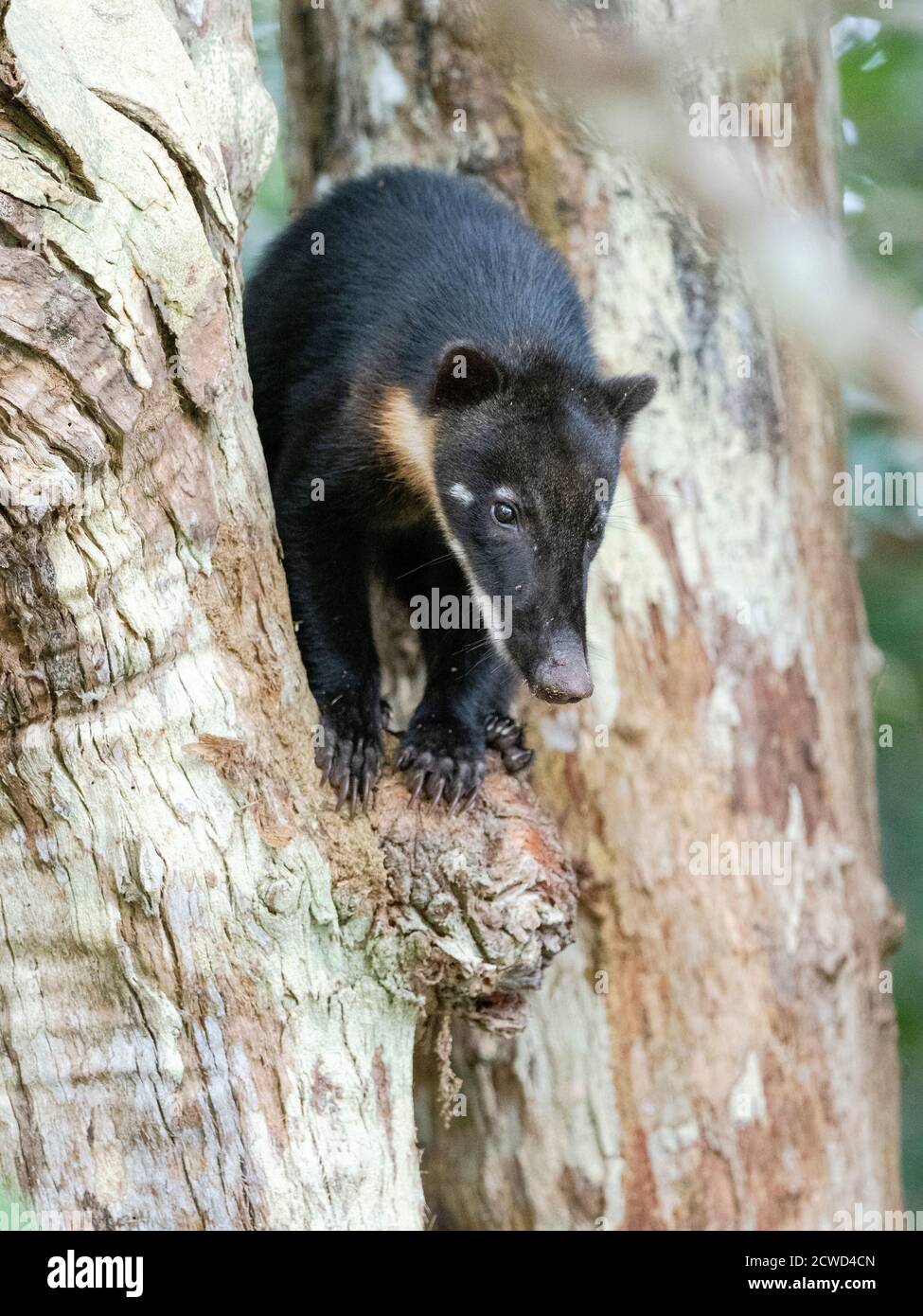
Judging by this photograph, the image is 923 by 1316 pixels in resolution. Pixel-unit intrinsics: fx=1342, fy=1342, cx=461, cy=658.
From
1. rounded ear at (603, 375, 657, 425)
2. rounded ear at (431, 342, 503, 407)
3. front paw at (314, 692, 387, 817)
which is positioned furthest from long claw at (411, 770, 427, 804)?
rounded ear at (603, 375, 657, 425)

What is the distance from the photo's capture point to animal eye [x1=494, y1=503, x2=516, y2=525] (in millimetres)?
4062

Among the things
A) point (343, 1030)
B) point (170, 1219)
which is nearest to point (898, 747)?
point (343, 1030)

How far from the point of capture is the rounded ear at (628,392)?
4.33 meters

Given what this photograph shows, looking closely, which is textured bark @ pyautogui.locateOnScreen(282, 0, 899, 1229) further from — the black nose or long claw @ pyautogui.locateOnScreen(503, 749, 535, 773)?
the black nose

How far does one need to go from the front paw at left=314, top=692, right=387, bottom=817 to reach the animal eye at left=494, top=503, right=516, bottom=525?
713 millimetres

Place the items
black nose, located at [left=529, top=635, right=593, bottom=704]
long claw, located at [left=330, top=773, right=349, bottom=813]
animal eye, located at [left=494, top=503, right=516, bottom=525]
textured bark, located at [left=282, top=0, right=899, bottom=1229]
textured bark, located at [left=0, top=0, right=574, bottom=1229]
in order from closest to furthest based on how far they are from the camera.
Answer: textured bark, located at [left=0, top=0, right=574, bottom=1229]
black nose, located at [left=529, top=635, right=593, bottom=704]
long claw, located at [left=330, top=773, right=349, bottom=813]
animal eye, located at [left=494, top=503, right=516, bottom=525]
textured bark, located at [left=282, top=0, right=899, bottom=1229]

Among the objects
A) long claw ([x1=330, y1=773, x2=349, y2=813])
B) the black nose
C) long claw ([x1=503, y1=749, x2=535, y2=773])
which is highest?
the black nose

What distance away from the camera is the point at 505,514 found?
4.07m

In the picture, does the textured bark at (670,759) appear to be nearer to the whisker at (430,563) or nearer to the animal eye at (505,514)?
the whisker at (430,563)

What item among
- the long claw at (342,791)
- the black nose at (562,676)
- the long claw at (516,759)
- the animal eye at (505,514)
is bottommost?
the long claw at (342,791)

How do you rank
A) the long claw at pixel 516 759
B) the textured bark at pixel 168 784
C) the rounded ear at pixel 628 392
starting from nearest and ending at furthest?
the textured bark at pixel 168 784
the rounded ear at pixel 628 392
the long claw at pixel 516 759

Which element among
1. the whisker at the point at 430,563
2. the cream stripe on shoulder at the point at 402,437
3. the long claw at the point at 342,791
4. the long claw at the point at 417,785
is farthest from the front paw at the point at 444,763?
the cream stripe on shoulder at the point at 402,437

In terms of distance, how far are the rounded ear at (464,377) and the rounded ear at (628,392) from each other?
1.35 feet

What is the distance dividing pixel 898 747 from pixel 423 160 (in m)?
3.66
